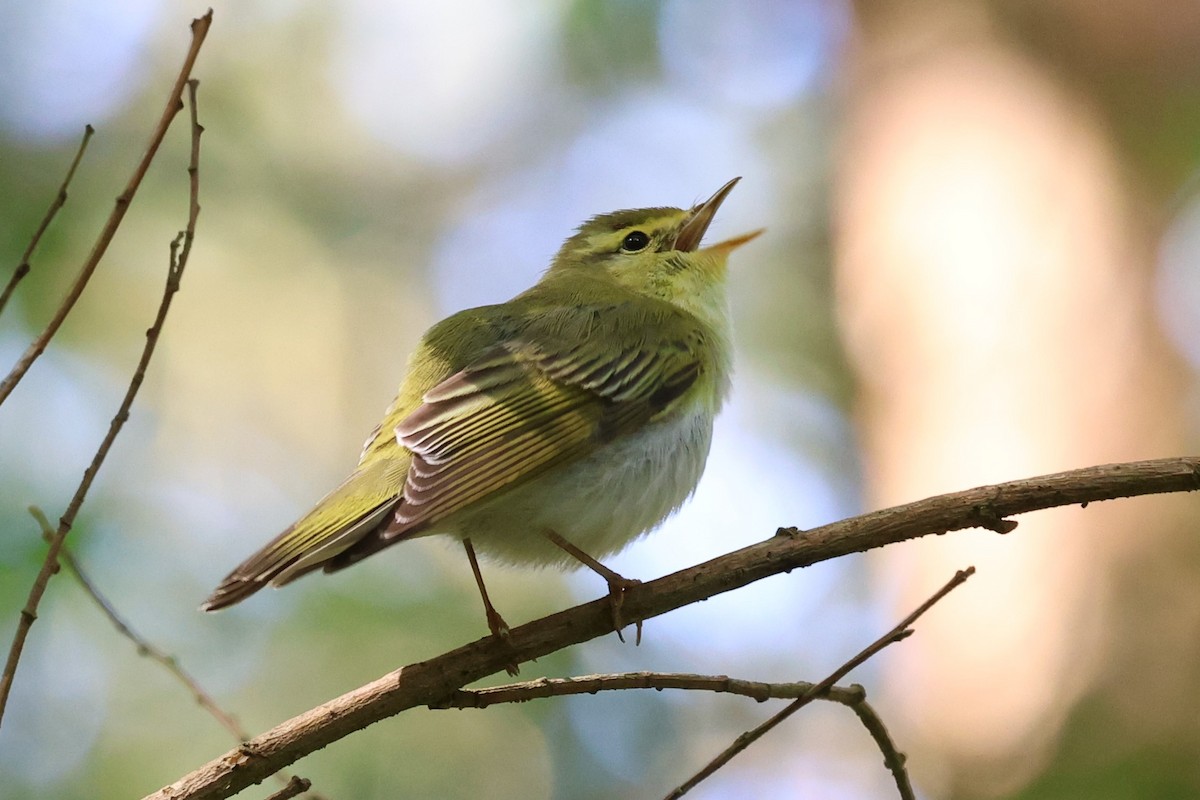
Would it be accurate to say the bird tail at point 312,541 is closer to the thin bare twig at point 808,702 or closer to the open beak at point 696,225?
the thin bare twig at point 808,702

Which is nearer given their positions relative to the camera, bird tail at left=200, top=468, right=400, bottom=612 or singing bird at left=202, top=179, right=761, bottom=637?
bird tail at left=200, top=468, right=400, bottom=612

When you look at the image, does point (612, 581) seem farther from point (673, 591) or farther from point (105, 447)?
point (105, 447)

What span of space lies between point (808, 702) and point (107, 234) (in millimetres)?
1831

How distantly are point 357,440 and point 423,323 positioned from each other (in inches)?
83.0

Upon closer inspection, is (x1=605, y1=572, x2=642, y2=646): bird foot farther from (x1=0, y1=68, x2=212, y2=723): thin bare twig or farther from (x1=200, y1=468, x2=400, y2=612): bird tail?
(x1=0, y1=68, x2=212, y2=723): thin bare twig

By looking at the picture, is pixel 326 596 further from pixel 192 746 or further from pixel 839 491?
pixel 839 491

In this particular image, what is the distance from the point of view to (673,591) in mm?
2971

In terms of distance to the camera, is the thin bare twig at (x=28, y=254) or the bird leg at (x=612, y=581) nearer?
the thin bare twig at (x=28, y=254)

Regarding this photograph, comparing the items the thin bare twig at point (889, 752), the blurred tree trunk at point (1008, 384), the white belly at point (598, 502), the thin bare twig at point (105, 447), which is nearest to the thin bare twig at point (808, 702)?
the thin bare twig at point (889, 752)

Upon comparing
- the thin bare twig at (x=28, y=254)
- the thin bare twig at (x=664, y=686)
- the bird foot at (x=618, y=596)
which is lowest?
the thin bare twig at (x=664, y=686)

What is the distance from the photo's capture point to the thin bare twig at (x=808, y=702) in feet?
7.88

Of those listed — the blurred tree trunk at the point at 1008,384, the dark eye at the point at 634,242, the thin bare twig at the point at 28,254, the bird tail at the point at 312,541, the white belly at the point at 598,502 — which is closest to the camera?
the thin bare twig at the point at 28,254

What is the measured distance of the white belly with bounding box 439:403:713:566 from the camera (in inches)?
136

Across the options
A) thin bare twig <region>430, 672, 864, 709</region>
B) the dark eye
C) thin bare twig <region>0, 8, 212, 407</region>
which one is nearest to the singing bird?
thin bare twig <region>430, 672, 864, 709</region>
